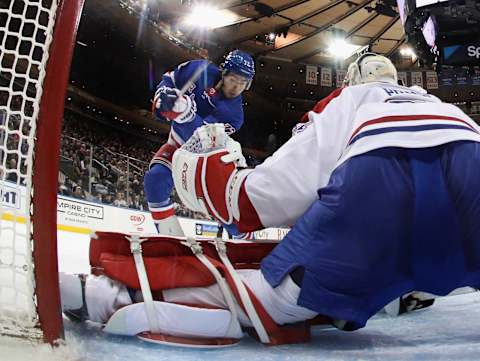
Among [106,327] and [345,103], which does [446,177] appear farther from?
[106,327]

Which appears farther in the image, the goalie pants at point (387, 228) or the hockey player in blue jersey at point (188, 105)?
the hockey player in blue jersey at point (188, 105)

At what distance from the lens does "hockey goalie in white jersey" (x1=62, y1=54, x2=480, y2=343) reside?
2.72 feet

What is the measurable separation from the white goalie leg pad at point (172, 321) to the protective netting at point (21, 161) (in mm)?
207

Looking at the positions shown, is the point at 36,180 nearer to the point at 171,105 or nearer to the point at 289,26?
the point at 171,105

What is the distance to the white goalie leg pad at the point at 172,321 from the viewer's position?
0.87 meters

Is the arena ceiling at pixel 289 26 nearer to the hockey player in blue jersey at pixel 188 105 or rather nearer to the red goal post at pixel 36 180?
the hockey player in blue jersey at pixel 188 105

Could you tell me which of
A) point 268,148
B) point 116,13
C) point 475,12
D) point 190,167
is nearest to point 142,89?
point 116,13

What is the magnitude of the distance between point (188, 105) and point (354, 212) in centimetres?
158

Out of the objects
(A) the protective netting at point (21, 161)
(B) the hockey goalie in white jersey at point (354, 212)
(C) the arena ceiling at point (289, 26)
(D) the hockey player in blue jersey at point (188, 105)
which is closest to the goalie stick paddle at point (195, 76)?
(D) the hockey player in blue jersey at point (188, 105)

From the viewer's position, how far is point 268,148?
12.8 metres

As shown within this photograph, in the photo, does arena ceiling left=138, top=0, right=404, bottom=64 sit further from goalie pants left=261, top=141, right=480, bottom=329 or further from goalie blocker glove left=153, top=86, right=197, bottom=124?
goalie pants left=261, top=141, right=480, bottom=329

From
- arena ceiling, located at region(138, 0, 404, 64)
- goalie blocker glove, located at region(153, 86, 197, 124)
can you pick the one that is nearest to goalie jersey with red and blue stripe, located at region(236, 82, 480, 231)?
goalie blocker glove, located at region(153, 86, 197, 124)

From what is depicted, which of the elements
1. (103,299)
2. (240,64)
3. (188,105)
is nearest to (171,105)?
(188,105)

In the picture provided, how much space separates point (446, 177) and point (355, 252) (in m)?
0.20
